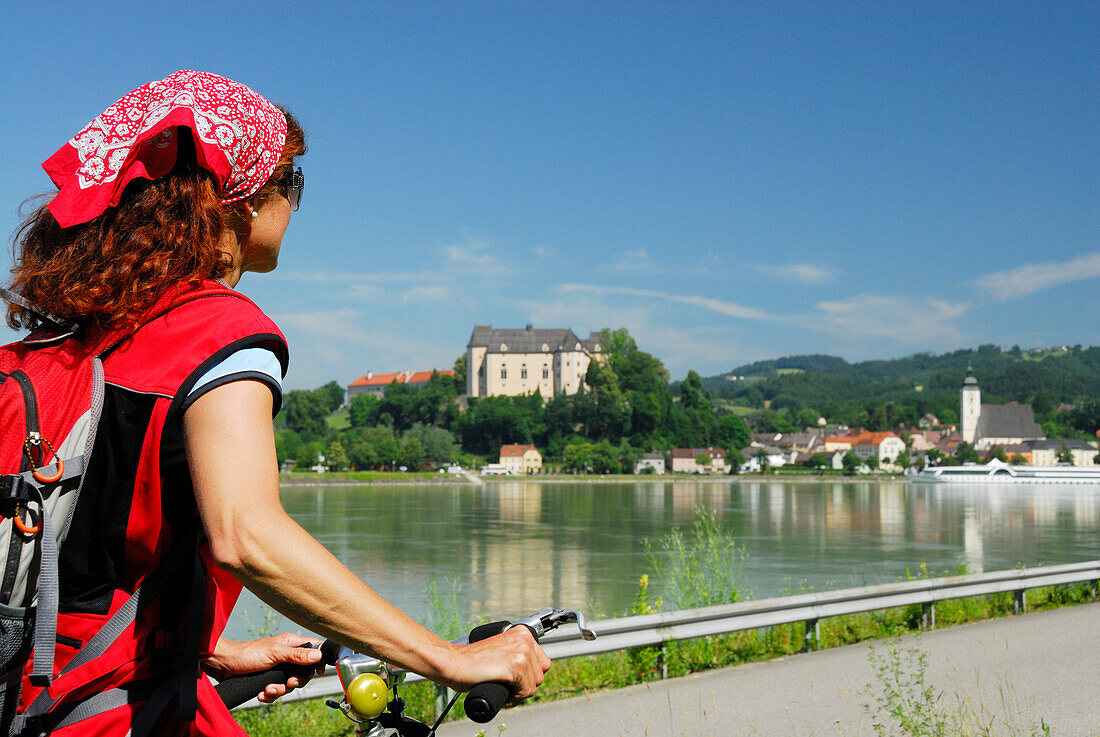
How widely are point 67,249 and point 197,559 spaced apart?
446 millimetres

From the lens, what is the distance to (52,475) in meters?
1.11

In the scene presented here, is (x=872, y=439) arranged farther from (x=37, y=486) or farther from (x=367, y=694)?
(x=37, y=486)

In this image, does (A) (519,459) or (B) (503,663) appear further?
(A) (519,459)

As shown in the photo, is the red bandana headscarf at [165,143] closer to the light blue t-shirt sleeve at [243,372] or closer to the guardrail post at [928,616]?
the light blue t-shirt sleeve at [243,372]

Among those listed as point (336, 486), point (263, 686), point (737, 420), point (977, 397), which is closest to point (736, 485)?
point (737, 420)

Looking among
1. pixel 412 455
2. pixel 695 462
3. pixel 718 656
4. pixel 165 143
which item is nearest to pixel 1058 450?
pixel 695 462

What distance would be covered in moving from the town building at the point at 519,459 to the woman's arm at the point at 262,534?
114210 millimetres

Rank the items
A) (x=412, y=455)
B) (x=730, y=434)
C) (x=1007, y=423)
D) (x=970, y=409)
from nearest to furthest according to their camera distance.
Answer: (x=412, y=455), (x=730, y=434), (x=1007, y=423), (x=970, y=409)

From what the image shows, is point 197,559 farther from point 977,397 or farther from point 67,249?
point 977,397

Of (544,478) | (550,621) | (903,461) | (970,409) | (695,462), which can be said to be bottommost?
(544,478)

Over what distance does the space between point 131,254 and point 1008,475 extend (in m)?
120

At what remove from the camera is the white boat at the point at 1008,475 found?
333 feet

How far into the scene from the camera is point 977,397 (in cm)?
15088

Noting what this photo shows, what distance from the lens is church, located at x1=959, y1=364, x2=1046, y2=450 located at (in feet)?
473
